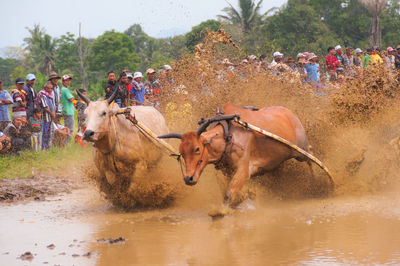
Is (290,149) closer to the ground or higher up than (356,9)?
closer to the ground

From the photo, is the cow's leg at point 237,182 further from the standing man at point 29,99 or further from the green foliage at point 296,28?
the green foliage at point 296,28

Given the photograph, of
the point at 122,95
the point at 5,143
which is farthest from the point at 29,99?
the point at 122,95

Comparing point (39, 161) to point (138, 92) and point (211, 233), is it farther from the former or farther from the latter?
point (211, 233)

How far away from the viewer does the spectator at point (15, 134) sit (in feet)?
41.8

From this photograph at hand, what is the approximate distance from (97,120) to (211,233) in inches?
88.8

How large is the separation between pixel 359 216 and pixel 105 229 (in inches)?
129

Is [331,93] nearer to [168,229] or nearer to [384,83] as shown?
[384,83]

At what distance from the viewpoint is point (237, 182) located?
24.8ft

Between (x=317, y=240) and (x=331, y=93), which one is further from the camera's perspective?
(x=331, y=93)

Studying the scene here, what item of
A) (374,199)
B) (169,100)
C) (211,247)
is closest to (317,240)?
(211,247)

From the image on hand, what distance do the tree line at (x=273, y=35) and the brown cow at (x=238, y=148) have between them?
24421 mm

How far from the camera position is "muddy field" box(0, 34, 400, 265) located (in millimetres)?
6191

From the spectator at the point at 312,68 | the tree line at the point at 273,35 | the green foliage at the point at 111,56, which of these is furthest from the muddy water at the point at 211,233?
the green foliage at the point at 111,56

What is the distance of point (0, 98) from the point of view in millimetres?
12617
